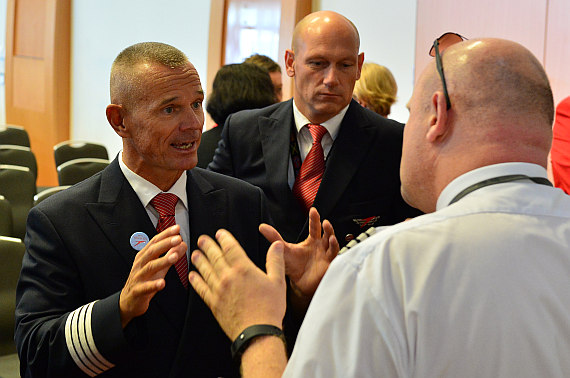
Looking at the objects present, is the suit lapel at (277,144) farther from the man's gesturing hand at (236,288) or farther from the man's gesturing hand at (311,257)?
the man's gesturing hand at (236,288)

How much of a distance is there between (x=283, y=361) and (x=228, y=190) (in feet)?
2.89

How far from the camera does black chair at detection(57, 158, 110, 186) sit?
20.5ft

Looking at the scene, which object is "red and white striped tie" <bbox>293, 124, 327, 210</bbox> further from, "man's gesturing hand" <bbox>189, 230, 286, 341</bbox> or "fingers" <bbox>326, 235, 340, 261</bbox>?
"man's gesturing hand" <bbox>189, 230, 286, 341</bbox>

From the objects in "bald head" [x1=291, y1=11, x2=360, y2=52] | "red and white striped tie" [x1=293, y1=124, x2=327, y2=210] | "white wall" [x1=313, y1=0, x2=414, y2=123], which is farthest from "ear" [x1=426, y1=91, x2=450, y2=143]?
"white wall" [x1=313, y1=0, x2=414, y2=123]

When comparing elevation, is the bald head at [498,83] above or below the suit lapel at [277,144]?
above

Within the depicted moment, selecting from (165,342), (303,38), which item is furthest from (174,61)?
(303,38)

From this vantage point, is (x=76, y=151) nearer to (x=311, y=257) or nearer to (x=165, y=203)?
(x=165, y=203)

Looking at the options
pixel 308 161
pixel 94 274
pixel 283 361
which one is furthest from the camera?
pixel 308 161

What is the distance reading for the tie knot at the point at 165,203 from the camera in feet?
6.36

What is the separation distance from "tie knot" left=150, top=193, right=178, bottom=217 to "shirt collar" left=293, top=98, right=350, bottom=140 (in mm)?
910

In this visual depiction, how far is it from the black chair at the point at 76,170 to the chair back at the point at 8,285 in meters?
3.00

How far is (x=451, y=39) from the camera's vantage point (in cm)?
275

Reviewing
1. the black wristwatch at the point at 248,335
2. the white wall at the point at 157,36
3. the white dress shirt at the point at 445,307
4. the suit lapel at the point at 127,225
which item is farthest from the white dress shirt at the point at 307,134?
the white wall at the point at 157,36

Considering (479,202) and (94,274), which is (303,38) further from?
(479,202)
